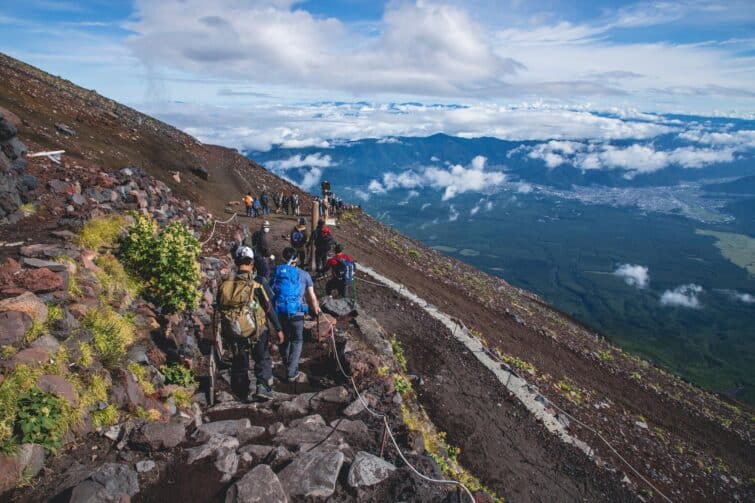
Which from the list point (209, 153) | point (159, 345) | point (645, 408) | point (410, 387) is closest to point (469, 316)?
point (645, 408)

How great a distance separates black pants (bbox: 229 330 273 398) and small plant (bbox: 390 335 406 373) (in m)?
5.69

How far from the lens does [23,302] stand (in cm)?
663

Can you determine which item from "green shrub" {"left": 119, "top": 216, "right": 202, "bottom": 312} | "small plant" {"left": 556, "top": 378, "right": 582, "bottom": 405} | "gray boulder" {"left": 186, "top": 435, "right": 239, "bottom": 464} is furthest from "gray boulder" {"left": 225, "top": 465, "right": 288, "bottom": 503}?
"small plant" {"left": 556, "top": 378, "right": 582, "bottom": 405}

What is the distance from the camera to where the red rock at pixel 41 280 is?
7.13 meters

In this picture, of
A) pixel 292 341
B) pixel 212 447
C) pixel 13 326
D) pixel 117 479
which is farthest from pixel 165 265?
pixel 117 479

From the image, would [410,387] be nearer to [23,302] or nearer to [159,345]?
[159,345]

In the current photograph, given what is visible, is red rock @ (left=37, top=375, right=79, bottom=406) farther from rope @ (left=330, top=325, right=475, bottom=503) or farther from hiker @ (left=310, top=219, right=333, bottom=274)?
hiker @ (left=310, top=219, right=333, bottom=274)

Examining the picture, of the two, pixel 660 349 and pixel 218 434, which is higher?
pixel 218 434

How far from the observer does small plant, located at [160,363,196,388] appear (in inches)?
331

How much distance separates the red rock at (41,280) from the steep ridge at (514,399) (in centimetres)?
183

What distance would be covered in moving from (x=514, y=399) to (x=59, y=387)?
13130 mm

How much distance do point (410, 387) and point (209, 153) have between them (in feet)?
173

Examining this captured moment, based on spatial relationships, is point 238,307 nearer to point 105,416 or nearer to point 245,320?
point 245,320

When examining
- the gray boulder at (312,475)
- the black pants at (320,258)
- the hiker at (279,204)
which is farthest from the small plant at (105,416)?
the hiker at (279,204)
